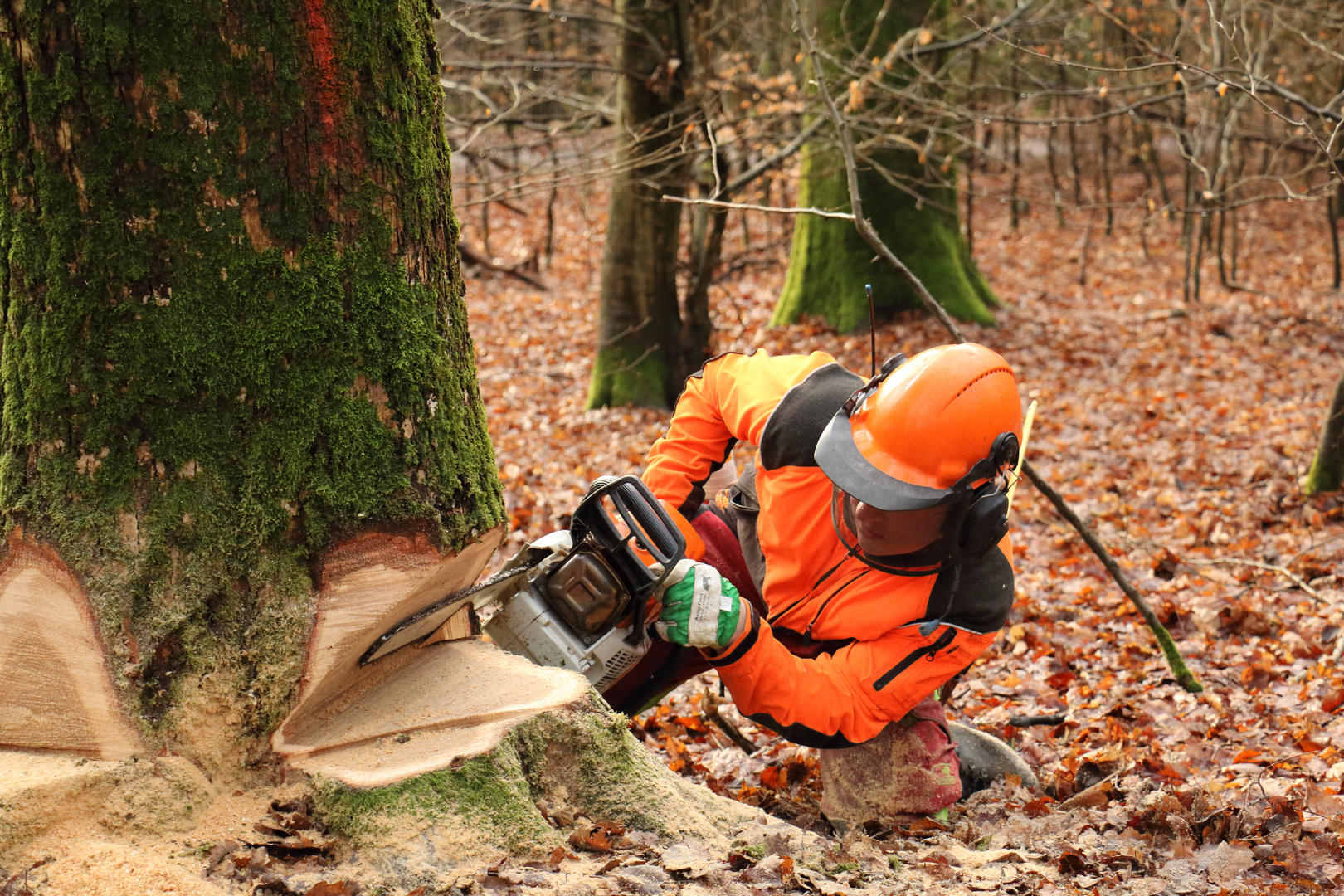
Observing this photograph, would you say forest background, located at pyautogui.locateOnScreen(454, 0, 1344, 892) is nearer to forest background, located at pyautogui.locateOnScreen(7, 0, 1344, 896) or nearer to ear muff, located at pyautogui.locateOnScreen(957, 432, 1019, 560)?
forest background, located at pyautogui.locateOnScreen(7, 0, 1344, 896)

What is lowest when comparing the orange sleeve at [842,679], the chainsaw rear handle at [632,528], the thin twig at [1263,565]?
the thin twig at [1263,565]

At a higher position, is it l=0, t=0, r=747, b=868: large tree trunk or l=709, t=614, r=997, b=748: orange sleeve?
l=0, t=0, r=747, b=868: large tree trunk

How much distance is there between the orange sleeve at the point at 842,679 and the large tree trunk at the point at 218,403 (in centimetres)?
92

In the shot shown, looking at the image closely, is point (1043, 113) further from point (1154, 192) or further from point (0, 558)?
point (0, 558)

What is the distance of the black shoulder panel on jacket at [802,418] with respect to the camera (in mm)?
3324

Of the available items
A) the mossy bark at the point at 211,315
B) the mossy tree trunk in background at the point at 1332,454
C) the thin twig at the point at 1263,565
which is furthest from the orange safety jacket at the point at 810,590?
the mossy tree trunk in background at the point at 1332,454

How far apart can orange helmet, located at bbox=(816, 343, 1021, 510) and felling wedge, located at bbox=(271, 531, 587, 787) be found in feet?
3.36

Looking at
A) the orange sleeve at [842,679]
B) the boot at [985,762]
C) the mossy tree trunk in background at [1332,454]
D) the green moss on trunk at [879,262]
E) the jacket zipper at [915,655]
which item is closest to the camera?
the orange sleeve at [842,679]

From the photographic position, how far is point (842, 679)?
10.1 feet

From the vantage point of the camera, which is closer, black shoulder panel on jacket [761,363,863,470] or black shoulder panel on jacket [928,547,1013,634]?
black shoulder panel on jacket [928,547,1013,634]

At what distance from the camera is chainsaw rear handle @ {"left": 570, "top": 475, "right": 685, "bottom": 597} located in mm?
2672

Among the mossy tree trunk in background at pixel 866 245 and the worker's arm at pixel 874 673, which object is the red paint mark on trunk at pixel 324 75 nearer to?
the worker's arm at pixel 874 673

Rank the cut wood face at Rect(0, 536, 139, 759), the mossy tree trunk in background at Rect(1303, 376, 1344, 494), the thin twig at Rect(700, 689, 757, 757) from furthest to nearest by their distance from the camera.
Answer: the mossy tree trunk in background at Rect(1303, 376, 1344, 494)
the thin twig at Rect(700, 689, 757, 757)
the cut wood face at Rect(0, 536, 139, 759)

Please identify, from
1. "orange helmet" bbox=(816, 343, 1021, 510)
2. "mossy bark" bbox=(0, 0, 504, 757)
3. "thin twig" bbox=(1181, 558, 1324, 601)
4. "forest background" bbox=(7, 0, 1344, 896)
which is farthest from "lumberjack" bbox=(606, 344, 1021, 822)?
"thin twig" bbox=(1181, 558, 1324, 601)
